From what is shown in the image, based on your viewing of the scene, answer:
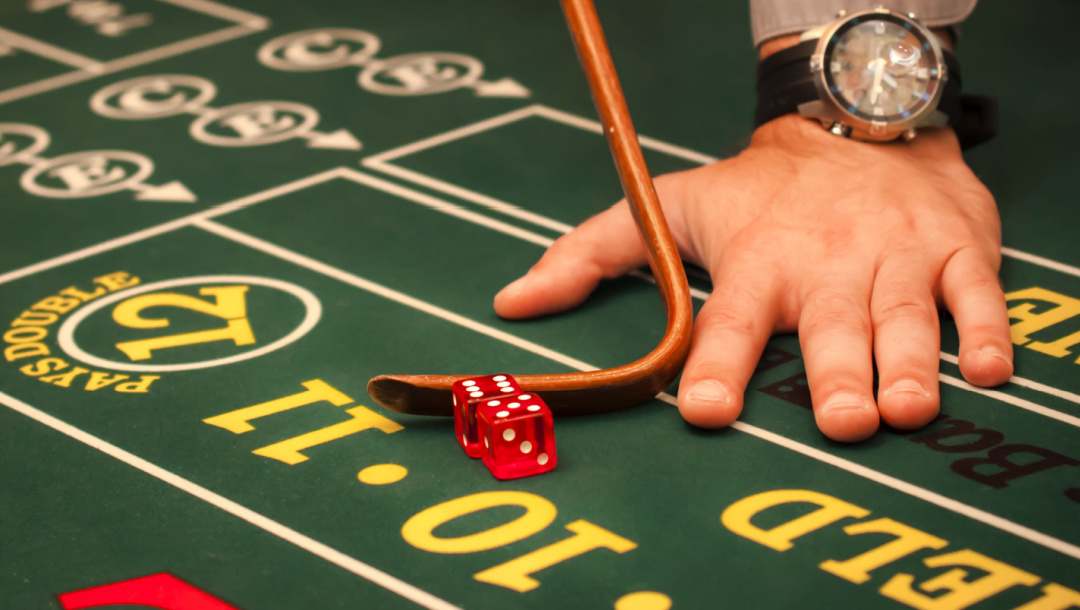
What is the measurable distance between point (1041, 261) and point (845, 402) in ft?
2.08

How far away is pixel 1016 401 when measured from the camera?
1896 millimetres

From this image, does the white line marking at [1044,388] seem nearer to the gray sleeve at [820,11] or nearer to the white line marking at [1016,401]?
the white line marking at [1016,401]

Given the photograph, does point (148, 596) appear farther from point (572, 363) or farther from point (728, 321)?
point (728, 321)

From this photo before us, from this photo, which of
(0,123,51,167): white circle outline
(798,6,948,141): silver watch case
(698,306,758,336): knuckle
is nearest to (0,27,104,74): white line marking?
(0,123,51,167): white circle outline

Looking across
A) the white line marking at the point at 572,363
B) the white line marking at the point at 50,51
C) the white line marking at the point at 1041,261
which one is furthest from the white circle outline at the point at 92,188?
the white line marking at the point at 1041,261

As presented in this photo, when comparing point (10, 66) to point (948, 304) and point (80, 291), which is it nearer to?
point (80, 291)

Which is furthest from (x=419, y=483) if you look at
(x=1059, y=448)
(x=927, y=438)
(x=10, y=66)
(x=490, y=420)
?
(x=10, y=66)

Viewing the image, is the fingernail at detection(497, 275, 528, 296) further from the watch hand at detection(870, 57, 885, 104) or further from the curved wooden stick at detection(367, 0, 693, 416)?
the watch hand at detection(870, 57, 885, 104)

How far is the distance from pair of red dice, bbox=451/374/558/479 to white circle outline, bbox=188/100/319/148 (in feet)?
3.92

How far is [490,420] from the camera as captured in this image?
1719mm

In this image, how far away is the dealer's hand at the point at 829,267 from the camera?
1855 millimetres

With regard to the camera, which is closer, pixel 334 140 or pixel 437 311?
pixel 437 311

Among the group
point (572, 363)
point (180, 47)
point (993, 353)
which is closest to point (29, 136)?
point (180, 47)

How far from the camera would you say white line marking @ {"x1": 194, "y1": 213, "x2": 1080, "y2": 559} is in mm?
1642
